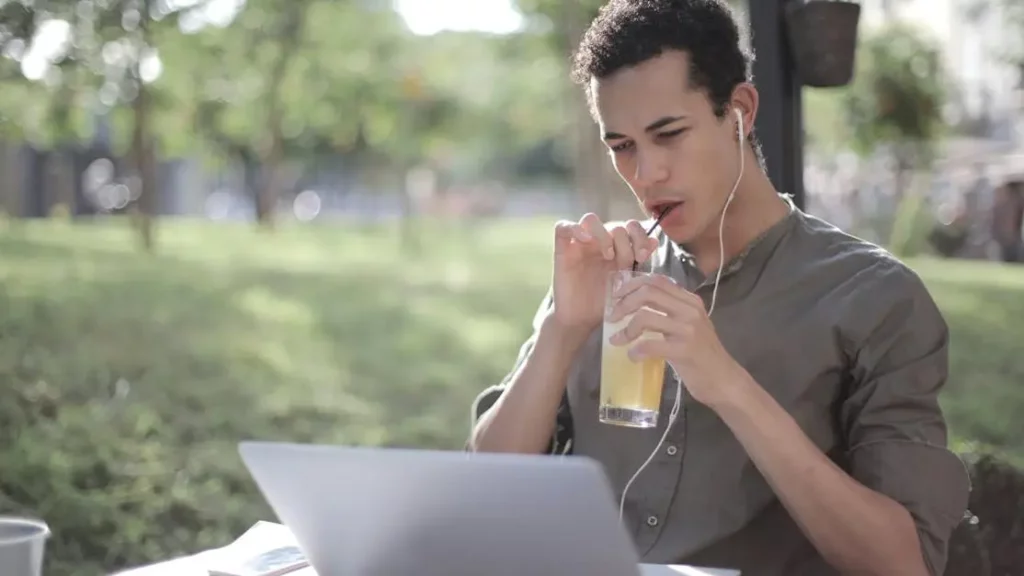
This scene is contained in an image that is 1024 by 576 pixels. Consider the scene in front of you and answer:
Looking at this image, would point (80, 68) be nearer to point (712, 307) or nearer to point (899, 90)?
point (712, 307)

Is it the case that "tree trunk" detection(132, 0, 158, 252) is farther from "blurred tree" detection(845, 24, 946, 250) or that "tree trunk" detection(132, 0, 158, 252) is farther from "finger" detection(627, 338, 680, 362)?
"finger" detection(627, 338, 680, 362)

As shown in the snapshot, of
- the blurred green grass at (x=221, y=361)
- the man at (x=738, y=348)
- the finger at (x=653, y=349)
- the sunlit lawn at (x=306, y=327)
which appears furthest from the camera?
the sunlit lawn at (x=306, y=327)

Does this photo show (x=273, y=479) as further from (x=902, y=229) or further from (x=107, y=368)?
(x=902, y=229)

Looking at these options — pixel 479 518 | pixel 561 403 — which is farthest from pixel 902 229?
pixel 479 518

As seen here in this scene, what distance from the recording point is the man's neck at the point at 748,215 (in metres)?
1.72

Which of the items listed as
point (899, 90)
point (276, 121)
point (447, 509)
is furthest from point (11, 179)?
point (447, 509)

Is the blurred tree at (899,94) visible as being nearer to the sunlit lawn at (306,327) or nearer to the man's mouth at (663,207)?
the sunlit lawn at (306,327)

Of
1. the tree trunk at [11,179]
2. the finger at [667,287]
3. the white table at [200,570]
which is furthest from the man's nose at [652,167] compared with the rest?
the tree trunk at [11,179]

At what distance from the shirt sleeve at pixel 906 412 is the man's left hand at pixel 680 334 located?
255 mm

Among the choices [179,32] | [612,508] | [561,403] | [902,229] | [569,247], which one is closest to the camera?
[612,508]

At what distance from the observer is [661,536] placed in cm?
168

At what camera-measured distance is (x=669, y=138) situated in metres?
1.62

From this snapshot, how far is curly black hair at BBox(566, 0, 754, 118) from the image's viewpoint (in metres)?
→ 1.64

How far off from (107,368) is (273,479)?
10.1ft
